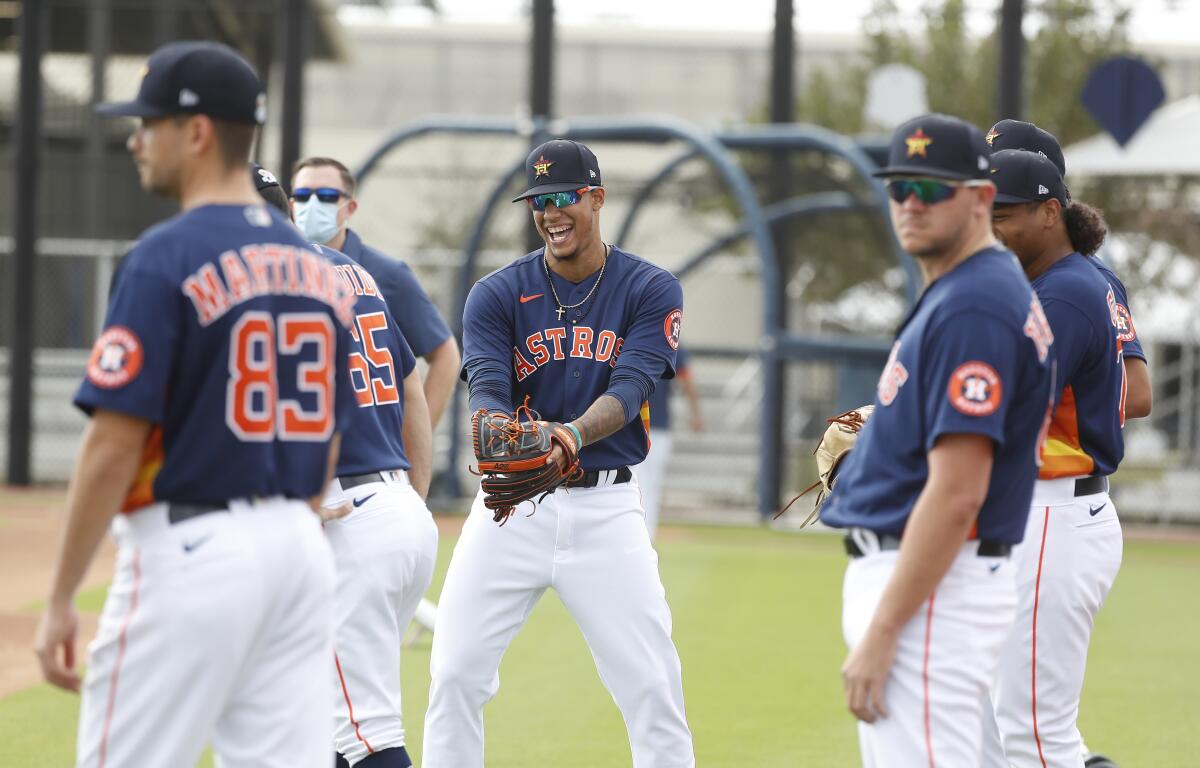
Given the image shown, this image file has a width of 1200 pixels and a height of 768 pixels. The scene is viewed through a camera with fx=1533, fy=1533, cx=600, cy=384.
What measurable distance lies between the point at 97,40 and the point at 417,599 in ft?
54.8

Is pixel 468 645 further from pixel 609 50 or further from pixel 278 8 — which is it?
pixel 609 50

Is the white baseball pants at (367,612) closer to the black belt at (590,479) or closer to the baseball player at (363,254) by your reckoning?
the black belt at (590,479)

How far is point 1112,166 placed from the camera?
14.9m

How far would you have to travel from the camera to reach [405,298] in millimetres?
5520

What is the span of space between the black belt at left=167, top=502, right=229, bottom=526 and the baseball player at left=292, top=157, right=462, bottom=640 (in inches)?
90.6

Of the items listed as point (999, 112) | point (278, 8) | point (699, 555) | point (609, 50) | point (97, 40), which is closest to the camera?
point (699, 555)

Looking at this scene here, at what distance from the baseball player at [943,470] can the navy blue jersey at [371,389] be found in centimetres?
172

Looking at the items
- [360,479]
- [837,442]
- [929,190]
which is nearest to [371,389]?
[360,479]

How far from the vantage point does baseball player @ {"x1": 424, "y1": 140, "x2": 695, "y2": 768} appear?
473cm

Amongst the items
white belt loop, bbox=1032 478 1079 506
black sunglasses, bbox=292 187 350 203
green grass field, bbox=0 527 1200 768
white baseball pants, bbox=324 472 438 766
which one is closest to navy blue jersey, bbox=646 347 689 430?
green grass field, bbox=0 527 1200 768

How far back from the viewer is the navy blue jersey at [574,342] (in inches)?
194

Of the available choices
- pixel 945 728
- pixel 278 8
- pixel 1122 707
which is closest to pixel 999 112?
pixel 278 8

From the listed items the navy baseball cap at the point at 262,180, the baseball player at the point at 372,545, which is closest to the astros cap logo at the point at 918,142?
the baseball player at the point at 372,545

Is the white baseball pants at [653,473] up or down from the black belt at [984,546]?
down
